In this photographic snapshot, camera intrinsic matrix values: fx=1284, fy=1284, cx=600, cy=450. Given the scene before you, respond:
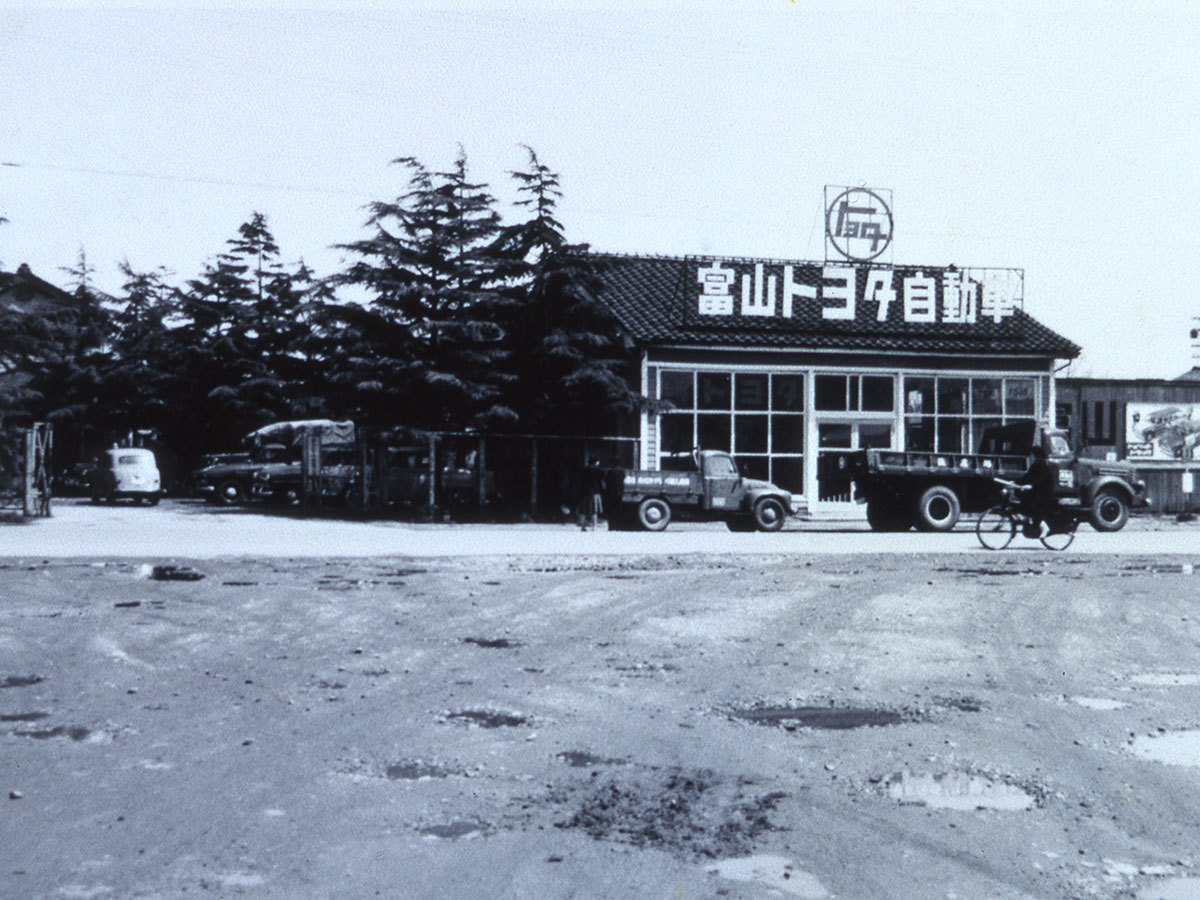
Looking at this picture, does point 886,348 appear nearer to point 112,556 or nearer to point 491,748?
point 112,556

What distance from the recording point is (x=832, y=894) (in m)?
4.34

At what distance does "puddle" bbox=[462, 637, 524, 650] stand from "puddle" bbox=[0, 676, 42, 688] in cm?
307

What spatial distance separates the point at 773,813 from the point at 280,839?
1.96 metres

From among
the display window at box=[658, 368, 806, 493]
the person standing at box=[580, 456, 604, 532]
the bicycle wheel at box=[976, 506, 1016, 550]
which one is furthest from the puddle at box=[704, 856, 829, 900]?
the display window at box=[658, 368, 806, 493]

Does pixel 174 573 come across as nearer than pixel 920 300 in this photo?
Yes

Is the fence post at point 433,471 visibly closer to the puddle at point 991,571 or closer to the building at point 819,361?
the building at point 819,361

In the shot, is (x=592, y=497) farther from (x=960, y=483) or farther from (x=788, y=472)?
(x=788, y=472)

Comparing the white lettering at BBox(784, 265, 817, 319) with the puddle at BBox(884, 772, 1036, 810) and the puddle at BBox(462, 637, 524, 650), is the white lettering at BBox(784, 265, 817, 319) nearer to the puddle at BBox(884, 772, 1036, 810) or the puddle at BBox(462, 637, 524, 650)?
the puddle at BBox(462, 637, 524, 650)

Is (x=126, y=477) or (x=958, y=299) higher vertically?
(x=958, y=299)

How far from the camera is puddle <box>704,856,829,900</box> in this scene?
14.4ft

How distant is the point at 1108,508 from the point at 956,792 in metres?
21.9

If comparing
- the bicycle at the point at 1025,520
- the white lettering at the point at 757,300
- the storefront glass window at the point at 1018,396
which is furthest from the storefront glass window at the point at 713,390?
the bicycle at the point at 1025,520

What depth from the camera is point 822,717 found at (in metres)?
7.22

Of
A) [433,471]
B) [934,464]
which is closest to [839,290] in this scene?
[934,464]
